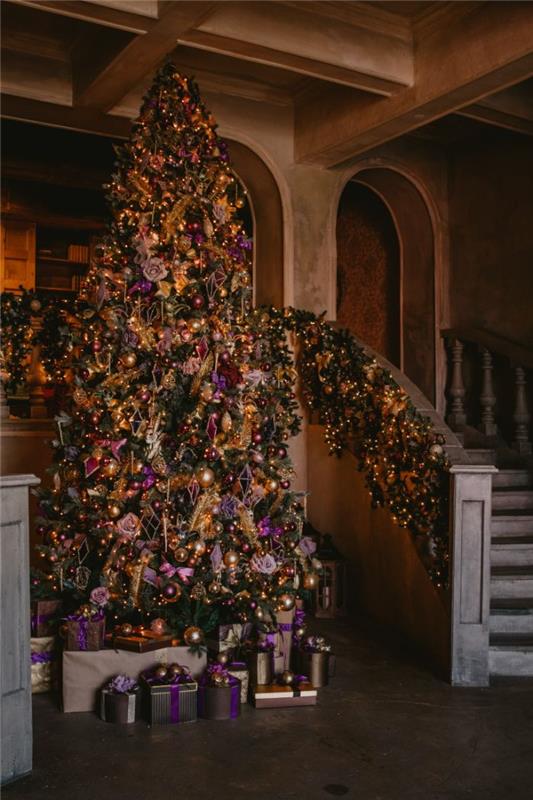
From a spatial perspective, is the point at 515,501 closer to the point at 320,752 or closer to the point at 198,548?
the point at 198,548

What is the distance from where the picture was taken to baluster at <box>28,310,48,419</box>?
6.25 metres

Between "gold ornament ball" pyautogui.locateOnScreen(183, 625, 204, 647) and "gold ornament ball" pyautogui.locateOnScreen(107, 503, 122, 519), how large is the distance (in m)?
0.73

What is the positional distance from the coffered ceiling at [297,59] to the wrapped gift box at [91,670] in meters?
3.58

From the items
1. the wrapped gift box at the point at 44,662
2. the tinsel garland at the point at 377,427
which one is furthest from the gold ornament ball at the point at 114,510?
the tinsel garland at the point at 377,427

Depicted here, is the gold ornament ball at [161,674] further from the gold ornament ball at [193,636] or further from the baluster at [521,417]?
the baluster at [521,417]

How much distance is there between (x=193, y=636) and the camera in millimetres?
4227

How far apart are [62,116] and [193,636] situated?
4455 mm

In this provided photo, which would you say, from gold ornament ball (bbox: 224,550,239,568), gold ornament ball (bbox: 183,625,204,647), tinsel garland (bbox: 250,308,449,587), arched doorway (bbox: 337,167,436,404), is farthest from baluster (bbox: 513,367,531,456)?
gold ornament ball (bbox: 183,625,204,647)

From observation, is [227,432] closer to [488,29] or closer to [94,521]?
[94,521]

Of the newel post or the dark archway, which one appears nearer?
the newel post

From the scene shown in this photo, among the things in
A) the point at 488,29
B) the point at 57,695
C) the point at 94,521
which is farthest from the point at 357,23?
the point at 57,695

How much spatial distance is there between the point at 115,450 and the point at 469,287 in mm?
4834

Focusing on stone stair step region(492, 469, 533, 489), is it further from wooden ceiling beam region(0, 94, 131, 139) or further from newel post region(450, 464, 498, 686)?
wooden ceiling beam region(0, 94, 131, 139)

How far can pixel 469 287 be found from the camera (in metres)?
7.98
